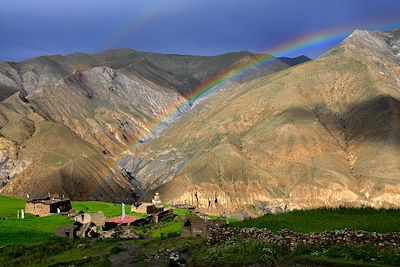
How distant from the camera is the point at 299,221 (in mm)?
20906

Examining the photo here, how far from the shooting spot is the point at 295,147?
448ft

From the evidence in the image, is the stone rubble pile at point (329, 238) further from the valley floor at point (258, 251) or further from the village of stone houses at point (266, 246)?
the valley floor at point (258, 251)

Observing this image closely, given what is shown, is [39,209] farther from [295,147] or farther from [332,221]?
[295,147]

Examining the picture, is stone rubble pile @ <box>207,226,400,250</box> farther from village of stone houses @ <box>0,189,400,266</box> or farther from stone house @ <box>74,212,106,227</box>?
stone house @ <box>74,212,106,227</box>

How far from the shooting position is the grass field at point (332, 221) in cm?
1914

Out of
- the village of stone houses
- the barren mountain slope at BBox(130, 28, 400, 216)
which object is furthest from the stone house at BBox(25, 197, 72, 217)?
the barren mountain slope at BBox(130, 28, 400, 216)

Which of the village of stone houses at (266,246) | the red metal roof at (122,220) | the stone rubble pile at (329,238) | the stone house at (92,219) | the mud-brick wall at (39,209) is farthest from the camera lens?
the mud-brick wall at (39,209)

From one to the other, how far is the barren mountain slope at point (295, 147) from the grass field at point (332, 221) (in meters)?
93.3

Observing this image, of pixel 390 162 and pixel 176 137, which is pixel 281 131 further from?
pixel 176 137

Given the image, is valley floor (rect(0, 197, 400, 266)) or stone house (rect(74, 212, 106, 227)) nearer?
valley floor (rect(0, 197, 400, 266))

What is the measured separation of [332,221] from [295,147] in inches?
4630

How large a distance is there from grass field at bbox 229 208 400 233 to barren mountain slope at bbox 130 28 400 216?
93346 mm

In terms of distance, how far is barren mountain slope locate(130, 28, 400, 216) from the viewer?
397 feet

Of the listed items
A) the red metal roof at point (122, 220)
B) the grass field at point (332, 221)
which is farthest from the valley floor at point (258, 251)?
the red metal roof at point (122, 220)
